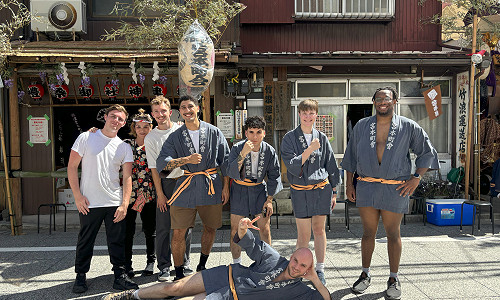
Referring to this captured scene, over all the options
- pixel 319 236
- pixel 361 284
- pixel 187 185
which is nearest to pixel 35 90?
pixel 187 185

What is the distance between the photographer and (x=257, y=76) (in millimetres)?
8516

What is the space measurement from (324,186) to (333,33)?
589 cm

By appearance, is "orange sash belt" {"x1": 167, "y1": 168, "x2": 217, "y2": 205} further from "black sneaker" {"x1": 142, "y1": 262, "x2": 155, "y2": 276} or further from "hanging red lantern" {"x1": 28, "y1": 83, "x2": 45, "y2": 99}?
"hanging red lantern" {"x1": 28, "y1": 83, "x2": 45, "y2": 99}

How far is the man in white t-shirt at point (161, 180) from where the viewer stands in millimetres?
4535

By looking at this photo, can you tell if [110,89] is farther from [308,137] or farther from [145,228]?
[308,137]

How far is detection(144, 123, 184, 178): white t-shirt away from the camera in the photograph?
4.54 metres

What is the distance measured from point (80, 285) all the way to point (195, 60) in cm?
354

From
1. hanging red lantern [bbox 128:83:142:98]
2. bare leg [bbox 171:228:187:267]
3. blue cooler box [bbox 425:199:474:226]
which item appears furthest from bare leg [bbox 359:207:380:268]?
hanging red lantern [bbox 128:83:142:98]

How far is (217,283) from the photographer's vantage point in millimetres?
3414

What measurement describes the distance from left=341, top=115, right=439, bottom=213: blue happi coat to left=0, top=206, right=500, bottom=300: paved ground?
1033 millimetres

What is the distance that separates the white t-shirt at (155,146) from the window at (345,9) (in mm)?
5674

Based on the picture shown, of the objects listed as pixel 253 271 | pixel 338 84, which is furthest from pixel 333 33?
pixel 253 271

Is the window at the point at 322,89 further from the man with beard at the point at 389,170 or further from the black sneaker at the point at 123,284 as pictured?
the black sneaker at the point at 123,284

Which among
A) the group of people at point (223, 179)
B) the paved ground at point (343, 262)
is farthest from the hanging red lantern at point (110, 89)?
the group of people at point (223, 179)
